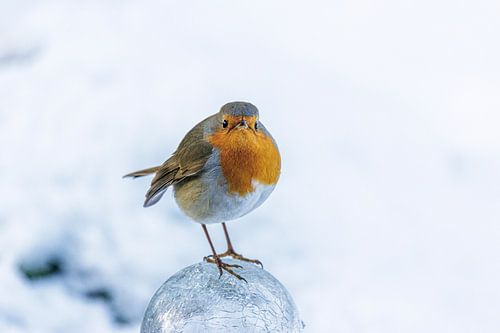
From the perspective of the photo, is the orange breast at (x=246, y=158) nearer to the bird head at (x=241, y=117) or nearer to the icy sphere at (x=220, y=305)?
the bird head at (x=241, y=117)

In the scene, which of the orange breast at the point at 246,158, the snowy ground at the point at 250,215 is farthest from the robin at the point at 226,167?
the snowy ground at the point at 250,215

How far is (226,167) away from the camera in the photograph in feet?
7.56

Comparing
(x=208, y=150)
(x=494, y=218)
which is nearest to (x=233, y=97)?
(x=494, y=218)

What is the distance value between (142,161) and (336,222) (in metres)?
0.98

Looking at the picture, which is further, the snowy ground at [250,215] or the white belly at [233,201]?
the snowy ground at [250,215]

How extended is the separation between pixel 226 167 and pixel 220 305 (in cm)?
36

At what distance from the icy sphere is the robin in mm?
46

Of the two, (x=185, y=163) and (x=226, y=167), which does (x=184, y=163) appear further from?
(x=226, y=167)

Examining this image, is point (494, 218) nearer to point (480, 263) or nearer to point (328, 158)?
point (480, 263)

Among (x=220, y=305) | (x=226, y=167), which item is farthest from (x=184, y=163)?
(x=220, y=305)

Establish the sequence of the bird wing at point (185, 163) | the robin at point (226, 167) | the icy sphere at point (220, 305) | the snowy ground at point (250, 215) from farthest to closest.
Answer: the snowy ground at point (250, 215) < the bird wing at point (185, 163) < the robin at point (226, 167) < the icy sphere at point (220, 305)

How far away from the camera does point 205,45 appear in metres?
5.65

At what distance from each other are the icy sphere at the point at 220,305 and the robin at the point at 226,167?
0.05m

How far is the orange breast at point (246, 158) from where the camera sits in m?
2.24
